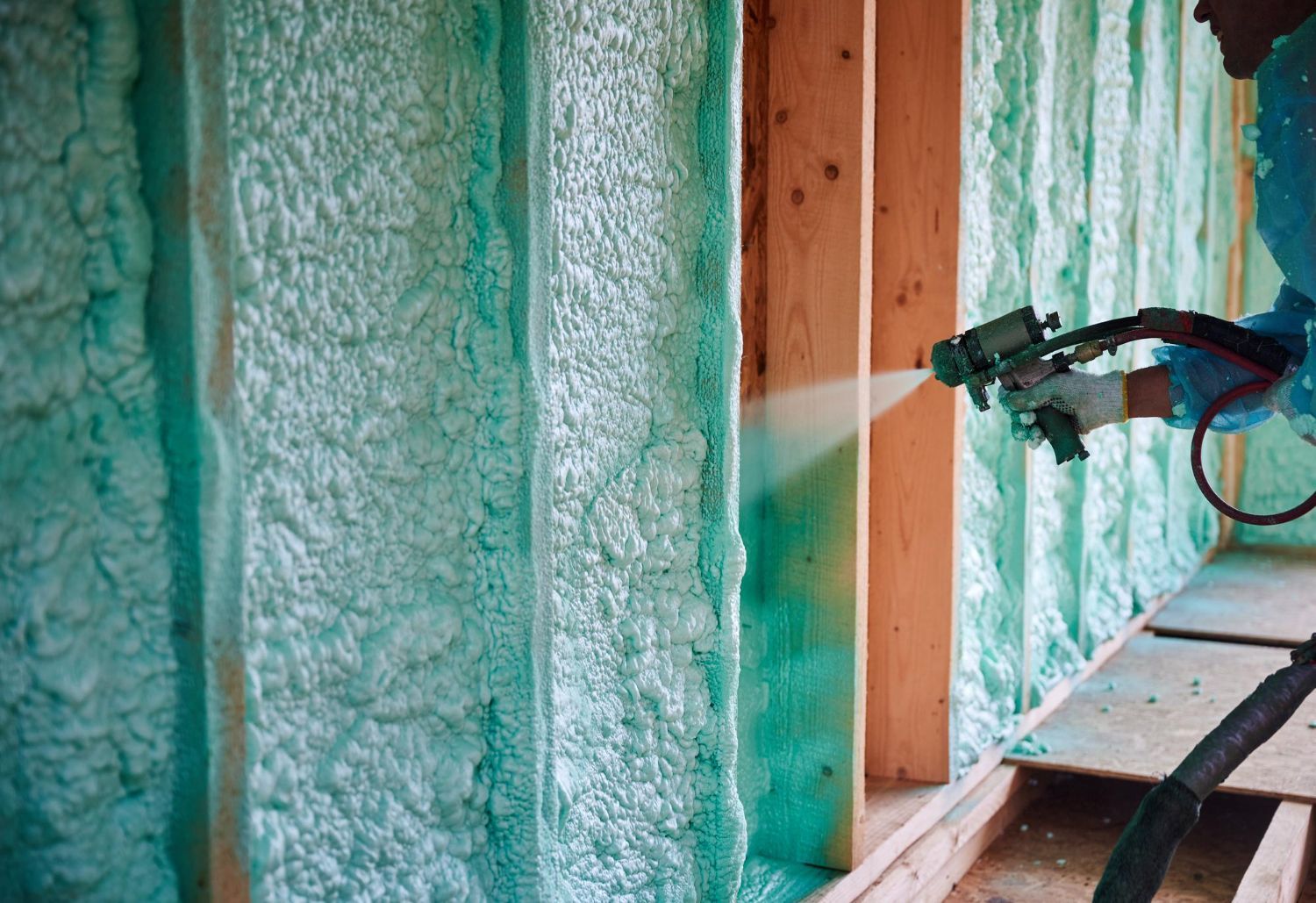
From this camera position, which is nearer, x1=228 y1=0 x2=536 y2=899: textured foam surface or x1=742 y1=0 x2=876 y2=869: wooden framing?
x1=228 y1=0 x2=536 y2=899: textured foam surface

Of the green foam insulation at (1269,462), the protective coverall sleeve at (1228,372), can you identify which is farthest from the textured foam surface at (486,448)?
the green foam insulation at (1269,462)

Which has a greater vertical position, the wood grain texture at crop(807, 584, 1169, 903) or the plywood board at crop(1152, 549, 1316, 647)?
the wood grain texture at crop(807, 584, 1169, 903)

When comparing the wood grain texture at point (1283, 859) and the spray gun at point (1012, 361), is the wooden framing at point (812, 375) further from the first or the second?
the wood grain texture at point (1283, 859)

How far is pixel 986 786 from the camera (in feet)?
9.56

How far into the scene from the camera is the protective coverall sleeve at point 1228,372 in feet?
6.07

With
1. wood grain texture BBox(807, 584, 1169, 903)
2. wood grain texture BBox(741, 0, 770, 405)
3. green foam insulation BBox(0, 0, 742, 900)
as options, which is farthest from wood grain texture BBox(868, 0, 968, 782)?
green foam insulation BBox(0, 0, 742, 900)

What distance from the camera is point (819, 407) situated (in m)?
2.28

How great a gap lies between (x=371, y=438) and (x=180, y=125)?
39 centimetres

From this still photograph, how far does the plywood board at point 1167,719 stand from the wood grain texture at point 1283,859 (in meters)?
0.09

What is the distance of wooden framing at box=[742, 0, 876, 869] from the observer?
223 centimetres

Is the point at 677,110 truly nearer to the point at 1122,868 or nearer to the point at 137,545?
the point at 137,545

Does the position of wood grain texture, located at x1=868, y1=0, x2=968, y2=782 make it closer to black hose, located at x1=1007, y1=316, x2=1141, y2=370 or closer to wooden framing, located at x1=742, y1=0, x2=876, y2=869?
wooden framing, located at x1=742, y1=0, x2=876, y2=869

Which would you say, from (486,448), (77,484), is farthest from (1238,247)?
(77,484)

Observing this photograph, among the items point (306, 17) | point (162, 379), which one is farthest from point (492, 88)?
point (162, 379)
